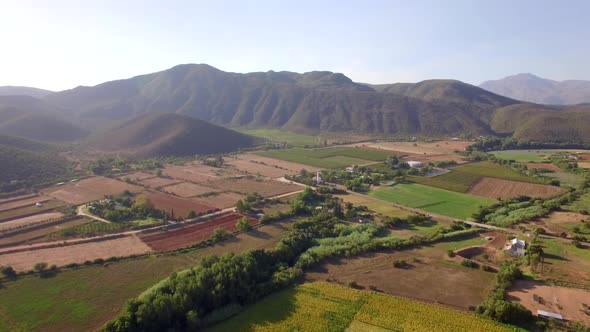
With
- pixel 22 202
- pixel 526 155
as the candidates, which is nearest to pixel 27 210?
pixel 22 202

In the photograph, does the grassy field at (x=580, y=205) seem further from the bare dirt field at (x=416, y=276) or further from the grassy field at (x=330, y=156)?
the grassy field at (x=330, y=156)

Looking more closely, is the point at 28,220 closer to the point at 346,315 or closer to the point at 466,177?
the point at 346,315

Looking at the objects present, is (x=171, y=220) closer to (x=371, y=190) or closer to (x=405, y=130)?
(x=371, y=190)

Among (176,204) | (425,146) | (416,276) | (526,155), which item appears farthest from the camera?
(425,146)

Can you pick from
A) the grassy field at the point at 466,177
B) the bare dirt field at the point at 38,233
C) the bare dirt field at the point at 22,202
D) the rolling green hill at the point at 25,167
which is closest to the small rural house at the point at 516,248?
the grassy field at the point at 466,177

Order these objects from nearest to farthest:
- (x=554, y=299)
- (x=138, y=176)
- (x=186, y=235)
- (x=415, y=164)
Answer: (x=554, y=299)
(x=186, y=235)
(x=138, y=176)
(x=415, y=164)

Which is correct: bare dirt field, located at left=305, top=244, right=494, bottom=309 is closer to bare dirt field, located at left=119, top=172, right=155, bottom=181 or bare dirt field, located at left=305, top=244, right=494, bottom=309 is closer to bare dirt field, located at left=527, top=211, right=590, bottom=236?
bare dirt field, located at left=527, top=211, right=590, bottom=236
